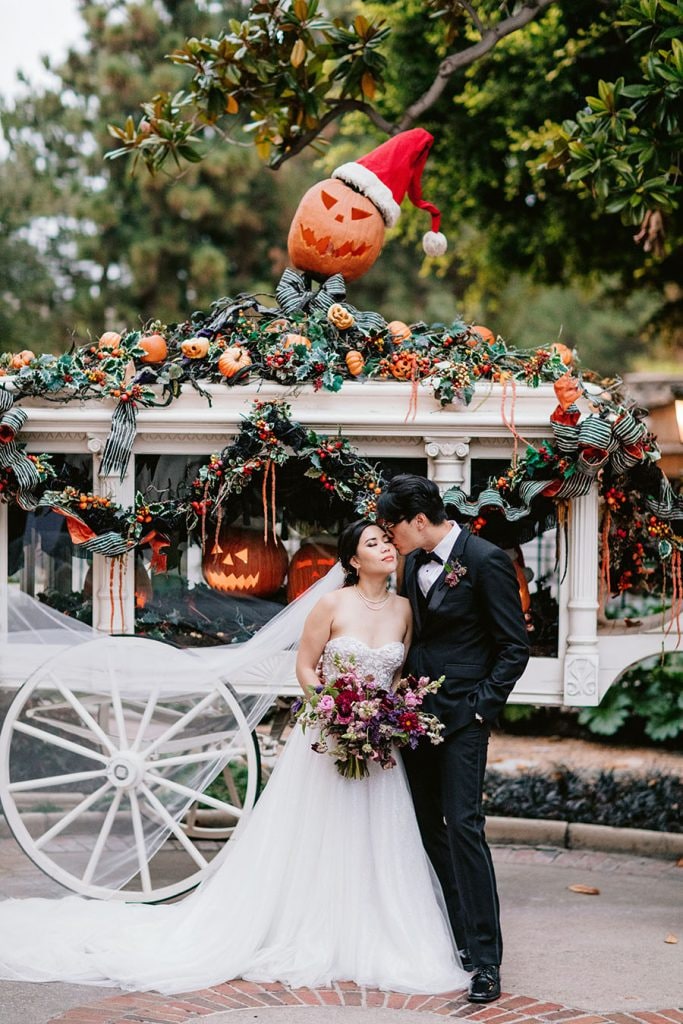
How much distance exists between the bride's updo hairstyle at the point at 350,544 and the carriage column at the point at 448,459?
0.62 m

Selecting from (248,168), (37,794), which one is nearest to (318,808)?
(37,794)

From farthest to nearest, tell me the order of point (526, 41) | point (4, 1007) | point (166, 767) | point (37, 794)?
point (526, 41) < point (37, 794) < point (166, 767) < point (4, 1007)

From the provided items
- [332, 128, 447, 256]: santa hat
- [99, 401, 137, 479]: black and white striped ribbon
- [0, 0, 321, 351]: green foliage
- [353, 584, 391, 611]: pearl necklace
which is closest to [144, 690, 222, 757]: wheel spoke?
[353, 584, 391, 611]: pearl necklace

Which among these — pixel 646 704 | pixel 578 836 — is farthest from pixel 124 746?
pixel 646 704

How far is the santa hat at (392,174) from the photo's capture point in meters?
5.73

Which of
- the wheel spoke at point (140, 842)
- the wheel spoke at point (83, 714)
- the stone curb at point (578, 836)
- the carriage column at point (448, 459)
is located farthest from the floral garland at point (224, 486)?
the stone curb at point (578, 836)

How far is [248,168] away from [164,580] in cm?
1338

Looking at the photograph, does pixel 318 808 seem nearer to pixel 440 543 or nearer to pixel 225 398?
pixel 440 543

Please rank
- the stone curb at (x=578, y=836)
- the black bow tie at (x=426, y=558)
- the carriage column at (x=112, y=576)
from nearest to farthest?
the black bow tie at (x=426, y=558) → the carriage column at (x=112, y=576) → the stone curb at (x=578, y=836)

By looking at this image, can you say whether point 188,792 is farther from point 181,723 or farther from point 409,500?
point 409,500

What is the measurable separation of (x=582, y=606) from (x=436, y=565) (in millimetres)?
953

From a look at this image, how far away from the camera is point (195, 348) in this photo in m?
5.16

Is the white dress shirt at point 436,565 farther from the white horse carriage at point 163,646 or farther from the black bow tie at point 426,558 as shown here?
the white horse carriage at point 163,646

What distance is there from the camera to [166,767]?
5023 mm
